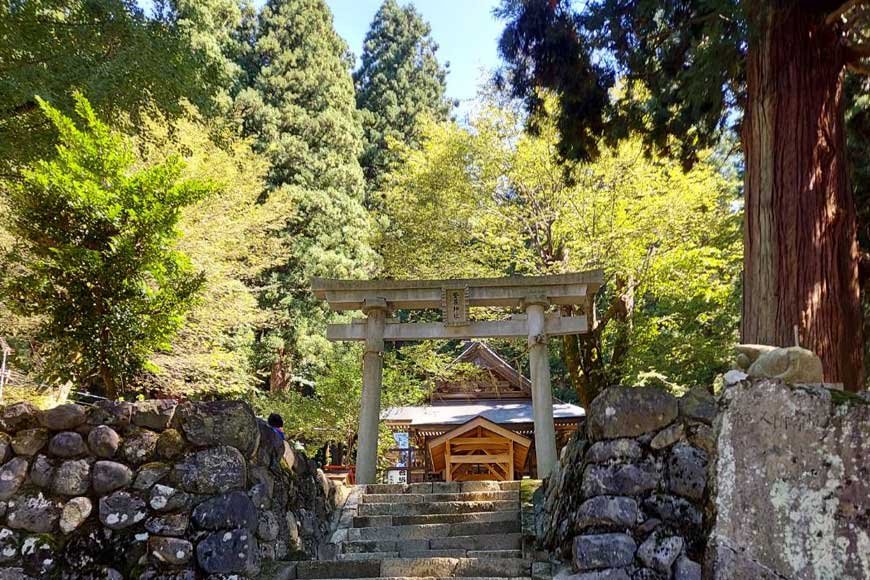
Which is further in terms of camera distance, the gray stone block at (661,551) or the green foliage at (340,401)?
the green foliage at (340,401)

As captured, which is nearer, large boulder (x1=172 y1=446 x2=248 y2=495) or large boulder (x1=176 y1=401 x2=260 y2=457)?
large boulder (x1=172 y1=446 x2=248 y2=495)

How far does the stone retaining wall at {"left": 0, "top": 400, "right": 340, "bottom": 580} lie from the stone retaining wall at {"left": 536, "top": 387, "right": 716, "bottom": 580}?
2.22 m

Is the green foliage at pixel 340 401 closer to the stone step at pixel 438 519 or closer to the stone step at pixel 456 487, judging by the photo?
the stone step at pixel 456 487

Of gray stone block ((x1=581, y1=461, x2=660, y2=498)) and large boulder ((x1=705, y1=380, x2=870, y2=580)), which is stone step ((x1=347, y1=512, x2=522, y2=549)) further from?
large boulder ((x1=705, y1=380, x2=870, y2=580))

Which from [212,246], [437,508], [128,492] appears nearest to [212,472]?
[128,492]

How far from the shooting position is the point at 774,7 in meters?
5.22

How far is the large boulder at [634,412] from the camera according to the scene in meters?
4.11

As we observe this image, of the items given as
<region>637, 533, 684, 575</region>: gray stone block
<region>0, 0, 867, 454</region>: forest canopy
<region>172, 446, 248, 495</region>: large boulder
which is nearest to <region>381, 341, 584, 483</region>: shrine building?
<region>0, 0, 867, 454</region>: forest canopy

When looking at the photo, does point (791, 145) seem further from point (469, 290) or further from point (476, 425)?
point (476, 425)

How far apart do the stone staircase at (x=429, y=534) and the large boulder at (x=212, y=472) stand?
45.6 inches

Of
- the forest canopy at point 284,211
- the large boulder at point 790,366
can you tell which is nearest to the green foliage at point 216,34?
the forest canopy at point 284,211

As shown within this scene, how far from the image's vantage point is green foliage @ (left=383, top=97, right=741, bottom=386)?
13.0 meters

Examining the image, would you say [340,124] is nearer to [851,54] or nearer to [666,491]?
[851,54]

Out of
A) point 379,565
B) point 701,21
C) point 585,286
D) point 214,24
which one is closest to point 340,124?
point 214,24
